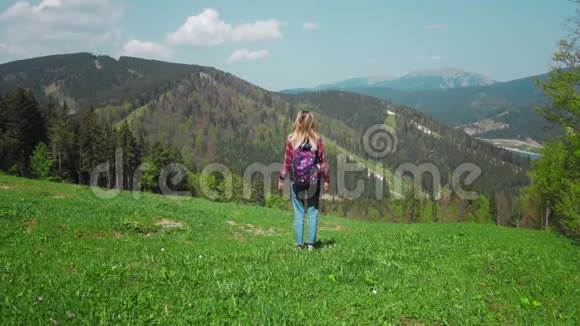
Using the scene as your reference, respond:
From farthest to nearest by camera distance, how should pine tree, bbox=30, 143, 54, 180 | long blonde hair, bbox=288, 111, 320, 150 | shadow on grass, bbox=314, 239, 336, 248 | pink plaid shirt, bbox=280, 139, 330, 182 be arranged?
pine tree, bbox=30, 143, 54, 180
shadow on grass, bbox=314, 239, 336, 248
pink plaid shirt, bbox=280, 139, 330, 182
long blonde hair, bbox=288, 111, 320, 150

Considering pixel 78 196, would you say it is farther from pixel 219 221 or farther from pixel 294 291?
pixel 294 291

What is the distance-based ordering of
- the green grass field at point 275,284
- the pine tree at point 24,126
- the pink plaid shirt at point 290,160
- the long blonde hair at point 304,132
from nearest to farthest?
1. the green grass field at point 275,284
2. the long blonde hair at point 304,132
3. the pink plaid shirt at point 290,160
4. the pine tree at point 24,126

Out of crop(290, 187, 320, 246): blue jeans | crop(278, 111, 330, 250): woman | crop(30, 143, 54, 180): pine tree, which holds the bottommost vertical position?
crop(30, 143, 54, 180): pine tree

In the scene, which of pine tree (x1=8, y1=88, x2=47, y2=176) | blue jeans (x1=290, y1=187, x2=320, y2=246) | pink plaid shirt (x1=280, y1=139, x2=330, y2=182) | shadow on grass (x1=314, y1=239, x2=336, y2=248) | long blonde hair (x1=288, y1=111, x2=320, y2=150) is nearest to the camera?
long blonde hair (x1=288, y1=111, x2=320, y2=150)

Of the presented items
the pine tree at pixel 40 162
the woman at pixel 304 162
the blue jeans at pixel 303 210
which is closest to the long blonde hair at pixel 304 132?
the woman at pixel 304 162

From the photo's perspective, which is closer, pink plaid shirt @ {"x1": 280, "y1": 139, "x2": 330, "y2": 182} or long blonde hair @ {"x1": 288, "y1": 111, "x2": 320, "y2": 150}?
long blonde hair @ {"x1": 288, "y1": 111, "x2": 320, "y2": 150}

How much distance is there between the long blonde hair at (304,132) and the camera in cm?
1059

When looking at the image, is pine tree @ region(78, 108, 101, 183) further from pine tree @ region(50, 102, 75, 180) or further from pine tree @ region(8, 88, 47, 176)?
pine tree @ region(8, 88, 47, 176)

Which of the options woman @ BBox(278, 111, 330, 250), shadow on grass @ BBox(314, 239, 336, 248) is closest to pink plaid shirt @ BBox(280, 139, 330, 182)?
woman @ BBox(278, 111, 330, 250)

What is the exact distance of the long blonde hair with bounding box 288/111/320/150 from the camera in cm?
→ 1059

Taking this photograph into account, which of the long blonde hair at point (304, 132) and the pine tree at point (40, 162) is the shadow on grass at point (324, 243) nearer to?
the long blonde hair at point (304, 132)

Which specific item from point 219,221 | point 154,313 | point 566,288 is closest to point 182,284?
point 154,313

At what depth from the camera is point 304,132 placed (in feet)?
34.9

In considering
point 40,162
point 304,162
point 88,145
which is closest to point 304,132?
point 304,162
